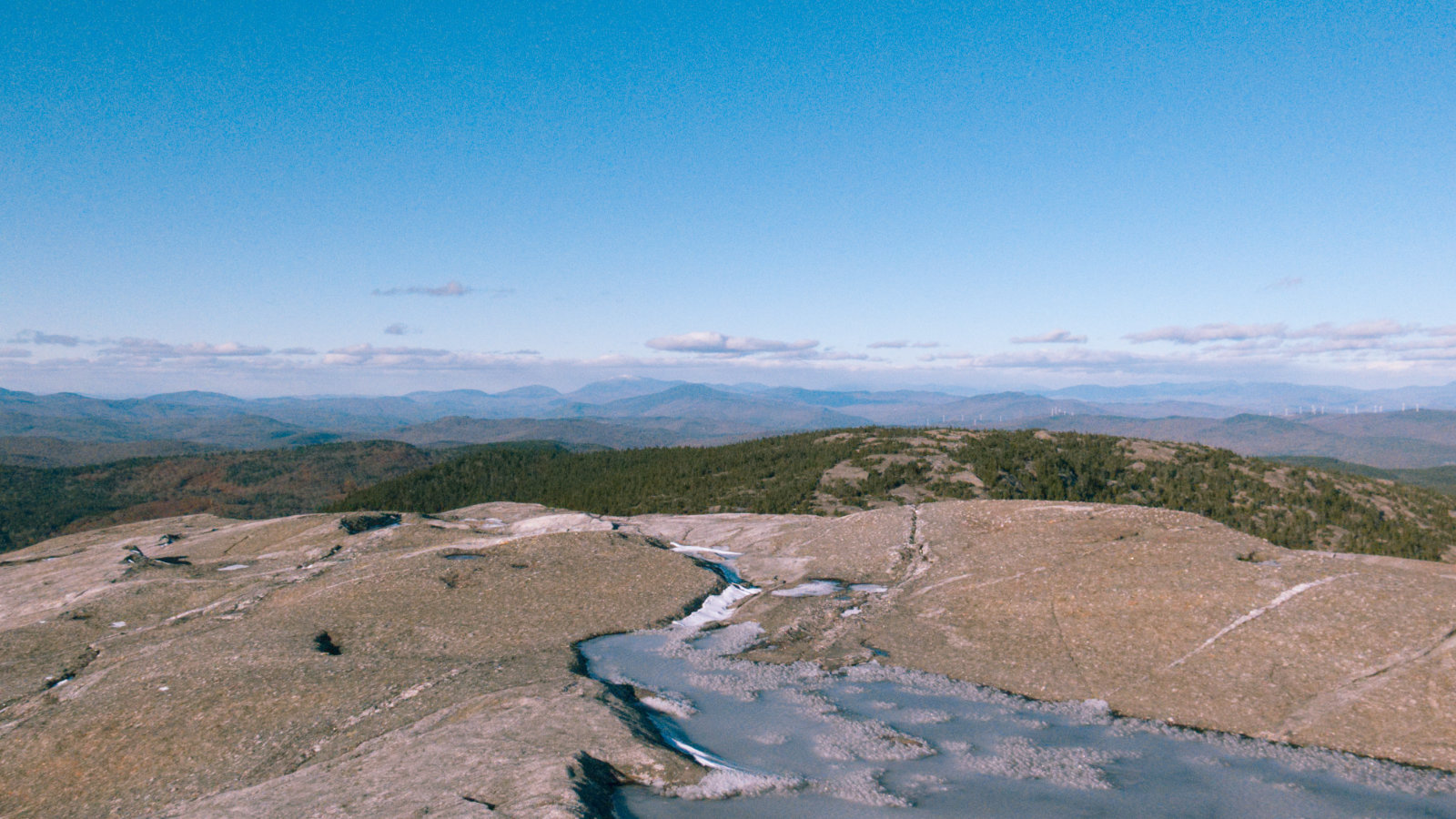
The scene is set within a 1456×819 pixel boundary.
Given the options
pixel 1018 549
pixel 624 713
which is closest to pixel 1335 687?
pixel 1018 549

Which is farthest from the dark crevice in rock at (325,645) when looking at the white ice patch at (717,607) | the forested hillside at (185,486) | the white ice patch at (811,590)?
the forested hillside at (185,486)

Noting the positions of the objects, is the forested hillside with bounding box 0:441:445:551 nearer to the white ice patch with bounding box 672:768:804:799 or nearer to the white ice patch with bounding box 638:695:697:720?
the white ice patch with bounding box 638:695:697:720

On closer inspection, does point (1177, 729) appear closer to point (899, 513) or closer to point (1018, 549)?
point (1018, 549)

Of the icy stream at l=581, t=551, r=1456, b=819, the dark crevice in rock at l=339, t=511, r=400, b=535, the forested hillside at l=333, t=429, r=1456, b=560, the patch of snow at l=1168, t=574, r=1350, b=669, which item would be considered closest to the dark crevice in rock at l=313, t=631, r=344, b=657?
the icy stream at l=581, t=551, r=1456, b=819

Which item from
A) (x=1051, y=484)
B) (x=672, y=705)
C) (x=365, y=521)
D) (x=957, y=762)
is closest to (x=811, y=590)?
(x=672, y=705)

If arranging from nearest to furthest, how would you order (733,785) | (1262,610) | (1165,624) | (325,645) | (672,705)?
(733,785), (672,705), (1262,610), (1165,624), (325,645)

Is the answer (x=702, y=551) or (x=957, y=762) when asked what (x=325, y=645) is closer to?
(x=702, y=551)
